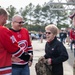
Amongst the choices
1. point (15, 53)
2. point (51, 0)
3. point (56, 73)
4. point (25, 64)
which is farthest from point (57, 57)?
point (51, 0)

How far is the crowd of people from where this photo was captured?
3.90 m

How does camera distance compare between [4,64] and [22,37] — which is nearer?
[4,64]

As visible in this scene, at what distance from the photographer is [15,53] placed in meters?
3.95

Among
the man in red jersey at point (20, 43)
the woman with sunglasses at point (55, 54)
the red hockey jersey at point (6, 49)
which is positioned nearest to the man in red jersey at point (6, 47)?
the red hockey jersey at point (6, 49)

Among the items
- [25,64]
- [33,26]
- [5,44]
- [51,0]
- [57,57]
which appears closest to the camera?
[5,44]

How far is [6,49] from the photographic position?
3920 mm

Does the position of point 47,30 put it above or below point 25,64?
above

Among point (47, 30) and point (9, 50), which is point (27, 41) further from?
point (9, 50)

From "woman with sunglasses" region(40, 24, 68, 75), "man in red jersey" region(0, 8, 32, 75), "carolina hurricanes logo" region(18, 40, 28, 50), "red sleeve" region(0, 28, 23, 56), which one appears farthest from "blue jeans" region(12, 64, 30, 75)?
"red sleeve" region(0, 28, 23, 56)

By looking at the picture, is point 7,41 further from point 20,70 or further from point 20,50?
point 20,70

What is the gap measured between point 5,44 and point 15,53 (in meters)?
0.19

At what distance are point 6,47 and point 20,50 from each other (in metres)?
0.22

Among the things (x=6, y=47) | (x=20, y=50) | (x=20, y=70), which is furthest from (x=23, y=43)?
(x=6, y=47)

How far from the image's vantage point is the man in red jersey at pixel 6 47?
3.86 m
